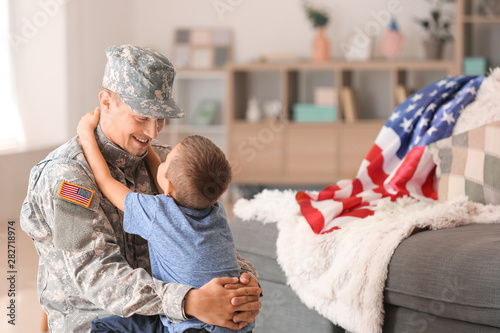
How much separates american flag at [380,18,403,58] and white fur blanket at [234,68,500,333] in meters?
3.20

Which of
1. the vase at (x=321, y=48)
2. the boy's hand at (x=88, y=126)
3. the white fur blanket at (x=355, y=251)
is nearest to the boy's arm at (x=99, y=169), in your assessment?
the boy's hand at (x=88, y=126)

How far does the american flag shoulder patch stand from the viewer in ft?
4.33

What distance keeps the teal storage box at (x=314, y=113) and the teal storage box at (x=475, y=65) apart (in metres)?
1.10

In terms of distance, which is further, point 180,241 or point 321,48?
point 321,48

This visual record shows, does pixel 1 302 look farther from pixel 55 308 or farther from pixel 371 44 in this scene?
pixel 371 44

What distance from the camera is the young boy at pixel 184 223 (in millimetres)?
1313

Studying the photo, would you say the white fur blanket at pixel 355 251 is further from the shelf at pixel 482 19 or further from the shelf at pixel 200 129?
the shelf at pixel 200 129

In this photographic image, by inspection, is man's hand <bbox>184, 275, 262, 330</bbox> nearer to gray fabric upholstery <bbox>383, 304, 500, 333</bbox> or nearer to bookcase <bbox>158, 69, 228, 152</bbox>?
gray fabric upholstery <bbox>383, 304, 500, 333</bbox>

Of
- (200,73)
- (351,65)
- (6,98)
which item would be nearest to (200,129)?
(200,73)

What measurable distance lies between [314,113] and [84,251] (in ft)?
14.1

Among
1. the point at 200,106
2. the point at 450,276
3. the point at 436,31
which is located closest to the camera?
the point at 450,276

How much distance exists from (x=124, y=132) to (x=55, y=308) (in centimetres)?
42

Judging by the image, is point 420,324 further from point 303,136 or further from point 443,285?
point 303,136

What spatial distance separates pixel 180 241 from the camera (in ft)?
4.33
